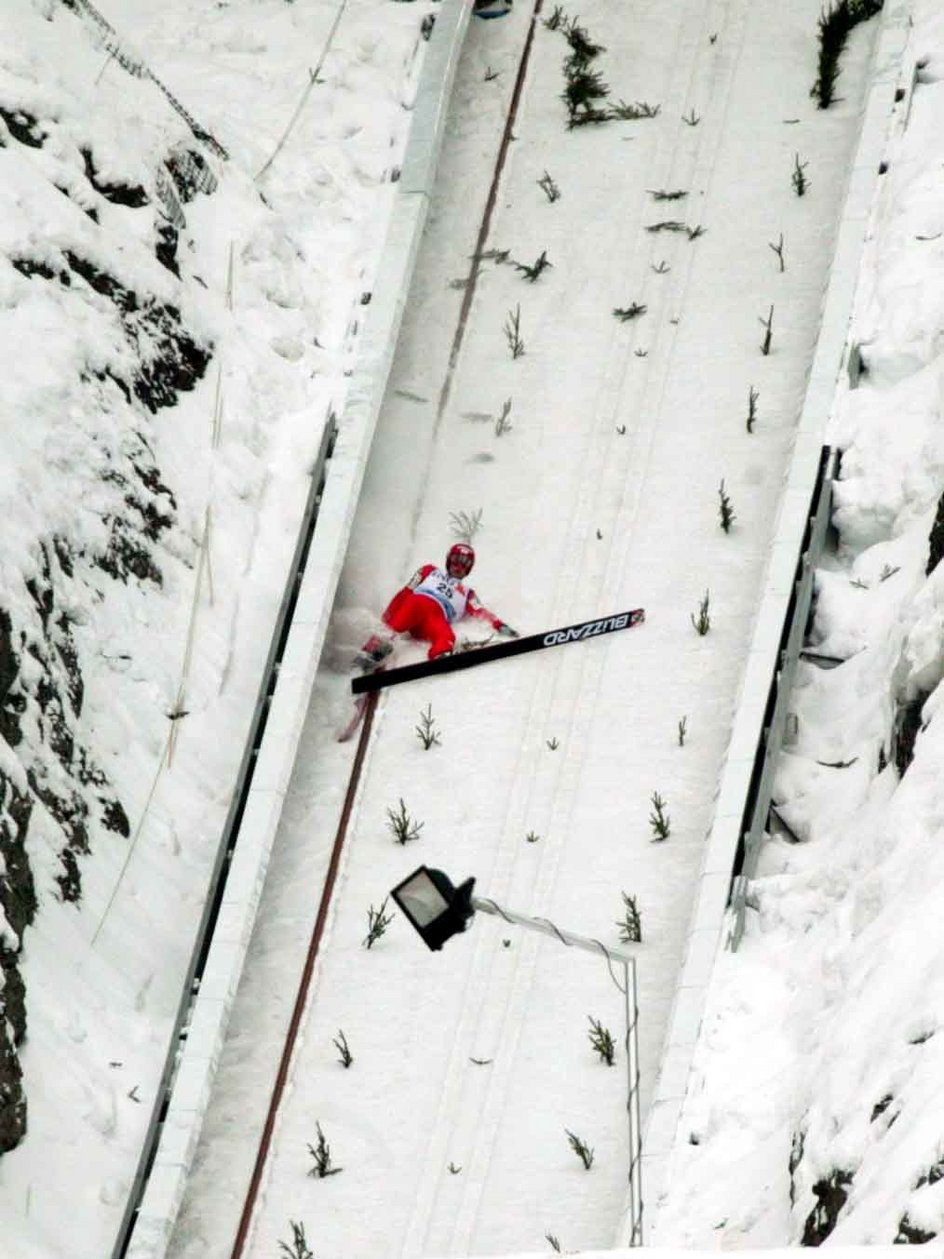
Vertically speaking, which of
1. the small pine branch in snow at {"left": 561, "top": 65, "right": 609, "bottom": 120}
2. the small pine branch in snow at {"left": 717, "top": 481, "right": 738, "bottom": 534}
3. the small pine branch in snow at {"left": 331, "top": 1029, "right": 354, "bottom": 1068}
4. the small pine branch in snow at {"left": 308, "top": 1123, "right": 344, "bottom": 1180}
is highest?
the small pine branch in snow at {"left": 561, "top": 65, "right": 609, "bottom": 120}

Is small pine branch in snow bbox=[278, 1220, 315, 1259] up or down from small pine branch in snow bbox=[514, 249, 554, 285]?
down

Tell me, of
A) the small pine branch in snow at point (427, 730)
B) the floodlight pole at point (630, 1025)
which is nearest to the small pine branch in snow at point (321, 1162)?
the floodlight pole at point (630, 1025)

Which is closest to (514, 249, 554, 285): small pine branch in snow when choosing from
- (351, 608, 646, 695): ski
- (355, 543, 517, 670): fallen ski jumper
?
(355, 543, 517, 670): fallen ski jumper

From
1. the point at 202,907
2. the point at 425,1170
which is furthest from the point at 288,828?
the point at 425,1170

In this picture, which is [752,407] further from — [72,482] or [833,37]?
[833,37]

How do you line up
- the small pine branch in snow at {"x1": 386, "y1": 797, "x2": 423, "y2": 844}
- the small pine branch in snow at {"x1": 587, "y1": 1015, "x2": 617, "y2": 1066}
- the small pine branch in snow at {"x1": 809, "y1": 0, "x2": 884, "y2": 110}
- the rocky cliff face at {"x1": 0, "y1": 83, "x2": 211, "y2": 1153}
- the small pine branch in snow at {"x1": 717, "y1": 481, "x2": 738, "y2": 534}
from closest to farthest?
1. the small pine branch in snow at {"x1": 587, "y1": 1015, "x2": 617, "y2": 1066}
2. the rocky cliff face at {"x1": 0, "y1": 83, "x2": 211, "y2": 1153}
3. the small pine branch in snow at {"x1": 386, "y1": 797, "x2": 423, "y2": 844}
4. the small pine branch in snow at {"x1": 717, "y1": 481, "x2": 738, "y2": 534}
5. the small pine branch in snow at {"x1": 809, "y1": 0, "x2": 884, "y2": 110}

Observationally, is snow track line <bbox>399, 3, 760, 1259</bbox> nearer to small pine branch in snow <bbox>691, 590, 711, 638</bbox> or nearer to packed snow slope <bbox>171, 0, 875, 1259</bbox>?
packed snow slope <bbox>171, 0, 875, 1259</bbox>

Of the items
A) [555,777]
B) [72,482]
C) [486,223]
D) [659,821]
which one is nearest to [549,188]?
[486,223]

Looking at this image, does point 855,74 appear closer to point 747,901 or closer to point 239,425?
point 239,425
